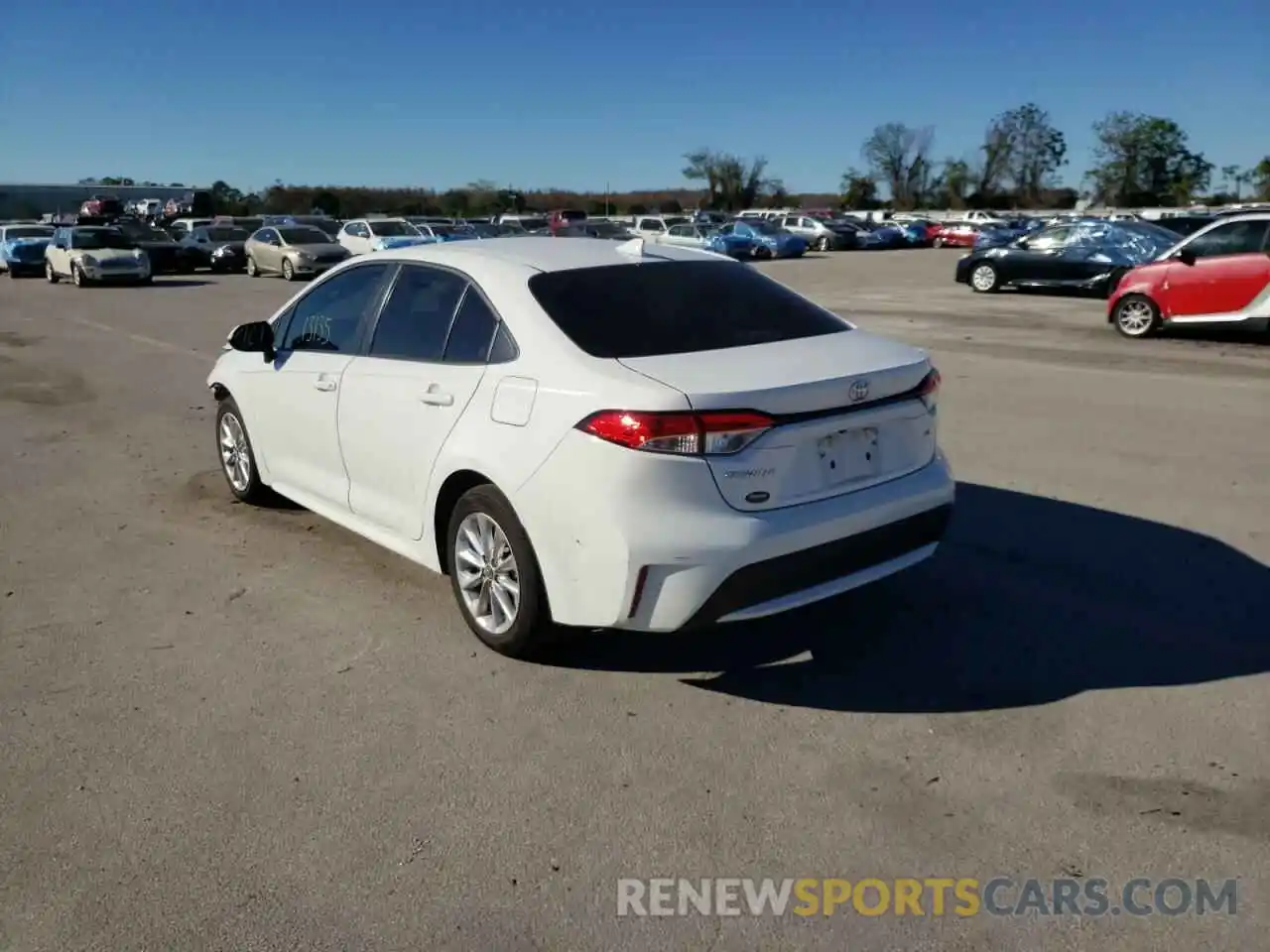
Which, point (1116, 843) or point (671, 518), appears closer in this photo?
point (1116, 843)

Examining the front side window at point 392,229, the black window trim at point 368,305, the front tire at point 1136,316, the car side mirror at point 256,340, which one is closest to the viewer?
the black window trim at point 368,305

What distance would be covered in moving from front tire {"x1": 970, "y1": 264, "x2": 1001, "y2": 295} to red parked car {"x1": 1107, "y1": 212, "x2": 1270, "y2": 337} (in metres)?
8.04

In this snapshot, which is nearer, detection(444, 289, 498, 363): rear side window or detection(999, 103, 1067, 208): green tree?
detection(444, 289, 498, 363): rear side window

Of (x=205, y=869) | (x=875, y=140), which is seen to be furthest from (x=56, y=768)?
(x=875, y=140)

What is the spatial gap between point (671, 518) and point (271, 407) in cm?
312

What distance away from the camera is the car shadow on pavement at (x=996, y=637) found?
13.7 ft

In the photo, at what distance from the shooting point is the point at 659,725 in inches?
154

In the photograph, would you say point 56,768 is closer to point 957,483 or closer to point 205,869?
point 205,869

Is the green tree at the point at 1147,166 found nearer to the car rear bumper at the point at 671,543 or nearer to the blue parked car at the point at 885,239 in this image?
the blue parked car at the point at 885,239

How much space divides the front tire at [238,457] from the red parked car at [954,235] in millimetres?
47556

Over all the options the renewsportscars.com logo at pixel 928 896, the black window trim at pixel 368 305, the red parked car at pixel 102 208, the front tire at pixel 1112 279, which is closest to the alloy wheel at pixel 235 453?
the black window trim at pixel 368 305

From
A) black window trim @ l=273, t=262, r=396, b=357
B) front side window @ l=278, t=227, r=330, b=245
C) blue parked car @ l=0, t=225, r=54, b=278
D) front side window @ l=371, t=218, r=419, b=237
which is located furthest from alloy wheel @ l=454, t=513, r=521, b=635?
blue parked car @ l=0, t=225, r=54, b=278

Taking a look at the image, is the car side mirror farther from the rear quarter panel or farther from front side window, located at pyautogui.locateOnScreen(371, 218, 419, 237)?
front side window, located at pyautogui.locateOnScreen(371, 218, 419, 237)

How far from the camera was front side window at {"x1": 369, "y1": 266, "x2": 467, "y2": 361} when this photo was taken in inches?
188
